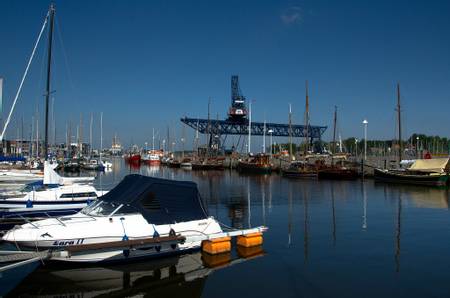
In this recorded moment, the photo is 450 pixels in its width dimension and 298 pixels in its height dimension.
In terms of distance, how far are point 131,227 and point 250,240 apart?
15.7ft

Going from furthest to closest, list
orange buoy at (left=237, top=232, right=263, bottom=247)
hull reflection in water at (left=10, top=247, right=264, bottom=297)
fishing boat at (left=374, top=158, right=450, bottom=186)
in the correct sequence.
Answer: fishing boat at (left=374, top=158, right=450, bottom=186)
orange buoy at (left=237, top=232, right=263, bottom=247)
hull reflection in water at (left=10, top=247, right=264, bottom=297)

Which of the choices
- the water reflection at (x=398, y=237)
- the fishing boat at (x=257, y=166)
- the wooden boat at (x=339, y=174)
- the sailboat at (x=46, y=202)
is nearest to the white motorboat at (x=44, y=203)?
the sailboat at (x=46, y=202)

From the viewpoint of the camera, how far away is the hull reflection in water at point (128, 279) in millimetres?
10680

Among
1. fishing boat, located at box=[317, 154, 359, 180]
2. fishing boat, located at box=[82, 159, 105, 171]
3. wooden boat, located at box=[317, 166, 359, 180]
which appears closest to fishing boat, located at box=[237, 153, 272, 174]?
fishing boat, located at box=[317, 154, 359, 180]

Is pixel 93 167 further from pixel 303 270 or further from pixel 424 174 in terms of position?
pixel 303 270

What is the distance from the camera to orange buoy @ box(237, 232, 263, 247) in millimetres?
15094

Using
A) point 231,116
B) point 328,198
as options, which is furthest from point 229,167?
point 328,198

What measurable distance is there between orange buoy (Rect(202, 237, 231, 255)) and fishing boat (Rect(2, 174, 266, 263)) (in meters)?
0.23

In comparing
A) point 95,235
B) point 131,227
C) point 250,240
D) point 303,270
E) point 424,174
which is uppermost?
point 424,174

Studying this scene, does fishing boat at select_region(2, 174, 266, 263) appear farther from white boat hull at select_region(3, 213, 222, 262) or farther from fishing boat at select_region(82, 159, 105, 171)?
fishing boat at select_region(82, 159, 105, 171)

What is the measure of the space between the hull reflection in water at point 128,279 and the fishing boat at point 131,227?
1.38 feet

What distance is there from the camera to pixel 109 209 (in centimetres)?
1353

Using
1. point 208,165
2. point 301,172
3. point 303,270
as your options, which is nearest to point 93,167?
point 208,165

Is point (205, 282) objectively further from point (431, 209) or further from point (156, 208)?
point (431, 209)
